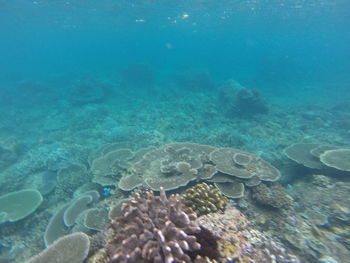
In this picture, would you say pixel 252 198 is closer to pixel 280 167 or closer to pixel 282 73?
pixel 280 167

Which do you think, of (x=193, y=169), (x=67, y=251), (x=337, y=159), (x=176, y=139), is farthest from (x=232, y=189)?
(x=176, y=139)

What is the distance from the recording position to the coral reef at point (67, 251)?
399 cm

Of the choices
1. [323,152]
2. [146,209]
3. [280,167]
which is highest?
[146,209]

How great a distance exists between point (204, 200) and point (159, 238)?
6.85ft

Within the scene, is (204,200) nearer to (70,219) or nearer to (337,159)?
(70,219)

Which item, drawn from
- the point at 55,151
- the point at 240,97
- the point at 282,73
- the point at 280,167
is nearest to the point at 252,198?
the point at 280,167

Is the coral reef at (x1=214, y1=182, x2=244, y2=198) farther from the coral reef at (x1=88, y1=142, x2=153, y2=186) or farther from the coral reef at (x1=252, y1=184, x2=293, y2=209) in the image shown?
the coral reef at (x1=88, y1=142, x2=153, y2=186)

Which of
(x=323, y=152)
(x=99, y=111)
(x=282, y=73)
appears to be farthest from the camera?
(x=282, y=73)

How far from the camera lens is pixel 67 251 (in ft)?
13.7

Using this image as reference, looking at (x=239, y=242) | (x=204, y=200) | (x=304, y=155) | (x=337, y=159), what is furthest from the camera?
(x=304, y=155)

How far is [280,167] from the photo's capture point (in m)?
9.34

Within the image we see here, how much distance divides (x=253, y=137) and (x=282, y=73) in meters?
34.0

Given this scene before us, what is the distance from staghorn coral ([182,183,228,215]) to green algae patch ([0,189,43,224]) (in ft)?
23.5

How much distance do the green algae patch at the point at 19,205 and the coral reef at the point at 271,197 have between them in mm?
8375
